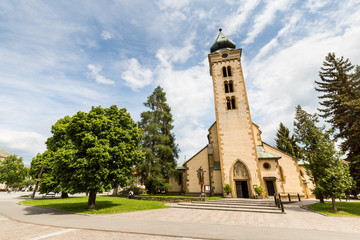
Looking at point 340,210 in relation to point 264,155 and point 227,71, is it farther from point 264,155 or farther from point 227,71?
point 227,71

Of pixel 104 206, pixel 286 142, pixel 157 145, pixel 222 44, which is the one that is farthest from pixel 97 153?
pixel 286 142

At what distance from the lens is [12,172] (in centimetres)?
4388

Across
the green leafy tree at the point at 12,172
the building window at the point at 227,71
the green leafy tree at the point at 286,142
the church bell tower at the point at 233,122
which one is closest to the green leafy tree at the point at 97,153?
the church bell tower at the point at 233,122

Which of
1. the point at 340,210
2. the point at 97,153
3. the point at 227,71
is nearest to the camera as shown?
the point at 97,153

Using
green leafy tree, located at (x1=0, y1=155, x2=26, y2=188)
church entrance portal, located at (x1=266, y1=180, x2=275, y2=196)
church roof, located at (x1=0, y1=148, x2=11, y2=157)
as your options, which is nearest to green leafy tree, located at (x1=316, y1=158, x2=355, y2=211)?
church entrance portal, located at (x1=266, y1=180, x2=275, y2=196)

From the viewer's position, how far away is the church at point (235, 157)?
22141mm

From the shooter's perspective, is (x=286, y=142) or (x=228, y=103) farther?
(x=286, y=142)

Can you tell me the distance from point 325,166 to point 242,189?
35.3 feet

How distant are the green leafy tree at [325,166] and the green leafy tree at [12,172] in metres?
67.6

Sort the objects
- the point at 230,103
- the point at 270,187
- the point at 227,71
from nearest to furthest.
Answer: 1. the point at 270,187
2. the point at 230,103
3. the point at 227,71

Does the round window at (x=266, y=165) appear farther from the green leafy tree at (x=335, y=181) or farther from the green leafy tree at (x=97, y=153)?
the green leafy tree at (x=97, y=153)

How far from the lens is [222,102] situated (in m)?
26.6

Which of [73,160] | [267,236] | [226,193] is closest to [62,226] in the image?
[73,160]

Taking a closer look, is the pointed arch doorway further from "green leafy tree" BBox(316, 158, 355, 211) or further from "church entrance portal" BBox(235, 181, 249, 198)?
"green leafy tree" BBox(316, 158, 355, 211)
